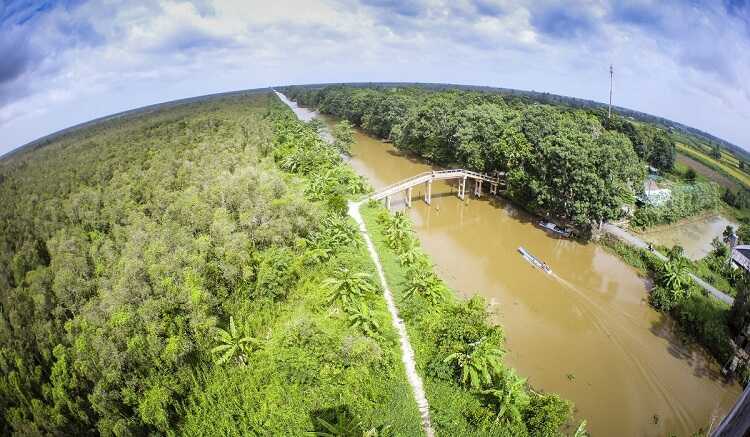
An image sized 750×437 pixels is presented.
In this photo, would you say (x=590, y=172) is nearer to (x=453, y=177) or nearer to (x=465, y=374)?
(x=453, y=177)

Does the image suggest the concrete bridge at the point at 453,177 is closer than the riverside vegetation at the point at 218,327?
No

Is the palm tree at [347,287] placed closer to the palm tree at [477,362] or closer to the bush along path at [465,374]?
the bush along path at [465,374]

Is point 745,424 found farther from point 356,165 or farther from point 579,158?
point 356,165

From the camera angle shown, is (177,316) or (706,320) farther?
(706,320)

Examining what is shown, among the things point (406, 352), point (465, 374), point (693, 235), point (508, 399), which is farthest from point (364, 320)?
point (693, 235)

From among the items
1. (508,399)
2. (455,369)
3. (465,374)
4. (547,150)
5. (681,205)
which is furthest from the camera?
(681,205)

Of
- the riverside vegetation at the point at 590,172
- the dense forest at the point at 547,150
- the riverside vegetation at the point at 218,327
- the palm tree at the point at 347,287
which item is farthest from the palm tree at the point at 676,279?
the palm tree at the point at 347,287
